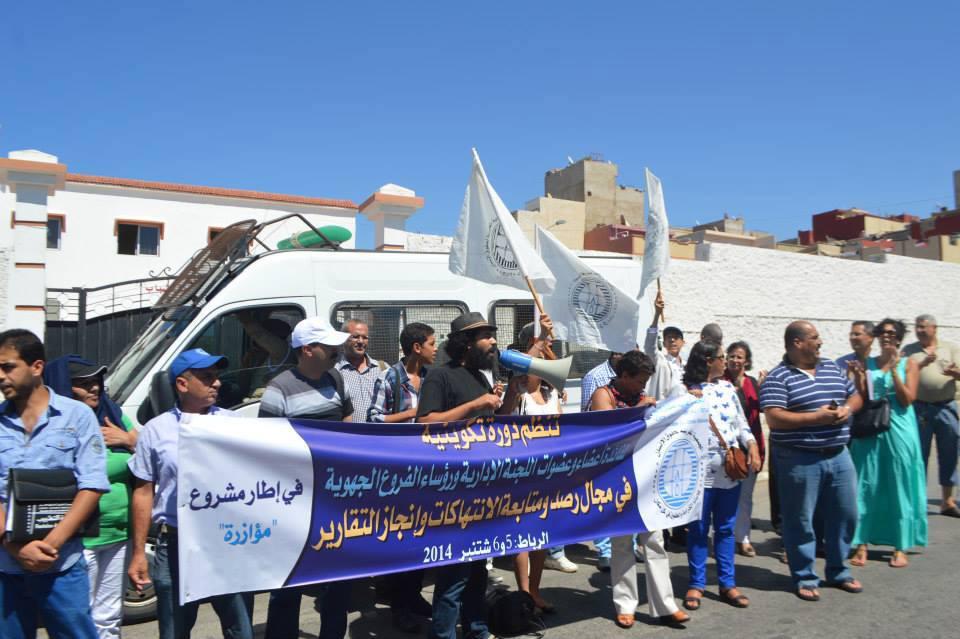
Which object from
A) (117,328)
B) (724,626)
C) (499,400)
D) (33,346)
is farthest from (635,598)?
(117,328)

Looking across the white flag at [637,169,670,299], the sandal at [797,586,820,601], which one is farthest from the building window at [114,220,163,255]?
the sandal at [797,586,820,601]

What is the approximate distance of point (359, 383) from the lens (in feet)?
19.0

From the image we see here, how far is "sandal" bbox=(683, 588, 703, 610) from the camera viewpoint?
17.1ft

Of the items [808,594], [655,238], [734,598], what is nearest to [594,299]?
[655,238]

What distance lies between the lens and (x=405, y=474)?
4.32 metres

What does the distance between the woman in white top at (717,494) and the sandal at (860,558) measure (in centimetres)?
143

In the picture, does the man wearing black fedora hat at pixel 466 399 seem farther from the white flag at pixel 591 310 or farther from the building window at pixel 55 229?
the building window at pixel 55 229

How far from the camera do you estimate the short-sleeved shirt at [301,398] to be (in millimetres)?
4176

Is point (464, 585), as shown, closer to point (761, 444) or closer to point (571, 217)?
point (761, 444)

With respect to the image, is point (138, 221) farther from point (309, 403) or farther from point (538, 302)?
point (309, 403)

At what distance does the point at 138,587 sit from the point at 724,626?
3.59 metres

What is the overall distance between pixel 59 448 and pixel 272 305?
3.55 meters

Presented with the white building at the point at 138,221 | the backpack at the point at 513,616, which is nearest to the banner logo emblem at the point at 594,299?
the backpack at the point at 513,616

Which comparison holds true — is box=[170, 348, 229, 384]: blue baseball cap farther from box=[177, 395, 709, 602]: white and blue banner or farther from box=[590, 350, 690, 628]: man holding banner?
box=[590, 350, 690, 628]: man holding banner
